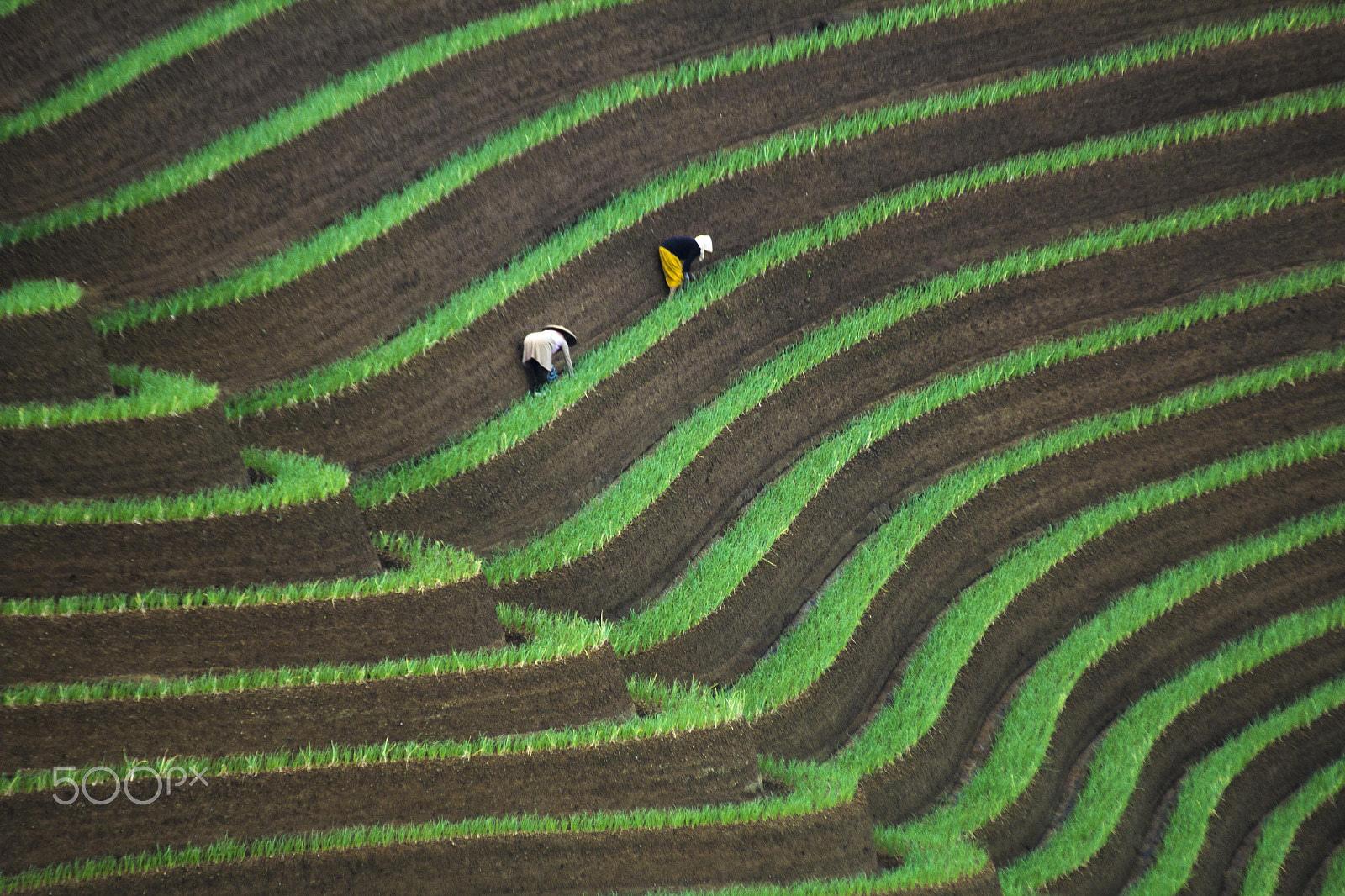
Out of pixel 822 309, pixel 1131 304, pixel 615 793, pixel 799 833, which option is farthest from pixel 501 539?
pixel 1131 304

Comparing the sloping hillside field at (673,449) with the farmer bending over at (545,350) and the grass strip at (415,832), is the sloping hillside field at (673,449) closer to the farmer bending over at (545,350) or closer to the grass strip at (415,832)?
the grass strip at (415,832)

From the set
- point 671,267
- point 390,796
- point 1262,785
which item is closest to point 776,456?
point 671,267

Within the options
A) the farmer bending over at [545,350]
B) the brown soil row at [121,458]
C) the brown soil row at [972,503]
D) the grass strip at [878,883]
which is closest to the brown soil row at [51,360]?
the brown soil row at [121,458]

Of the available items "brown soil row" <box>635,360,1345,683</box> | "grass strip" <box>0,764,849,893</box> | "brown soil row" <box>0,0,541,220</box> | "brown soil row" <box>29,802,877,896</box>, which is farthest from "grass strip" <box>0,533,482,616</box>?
"brown soil row" <box>0,0,541,220</box>

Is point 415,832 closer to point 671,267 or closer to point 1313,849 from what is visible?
point 671,267

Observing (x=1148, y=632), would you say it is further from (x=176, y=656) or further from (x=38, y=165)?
(x=38, y=165)

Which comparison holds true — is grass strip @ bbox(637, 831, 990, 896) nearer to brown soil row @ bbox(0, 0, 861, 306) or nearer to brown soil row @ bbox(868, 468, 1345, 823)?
brown soil row @ bbox(868, 468, 1345, 823)

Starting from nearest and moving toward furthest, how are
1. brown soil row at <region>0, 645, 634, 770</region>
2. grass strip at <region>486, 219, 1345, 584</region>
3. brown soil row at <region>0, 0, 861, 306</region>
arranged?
1. brown soil row at <region>0, 645, 634, 770</region>
2. brown soil row at <region>0, 0, 861, 306</region>
3. grass strip at <region>486, 219, 1345, 584</region>
